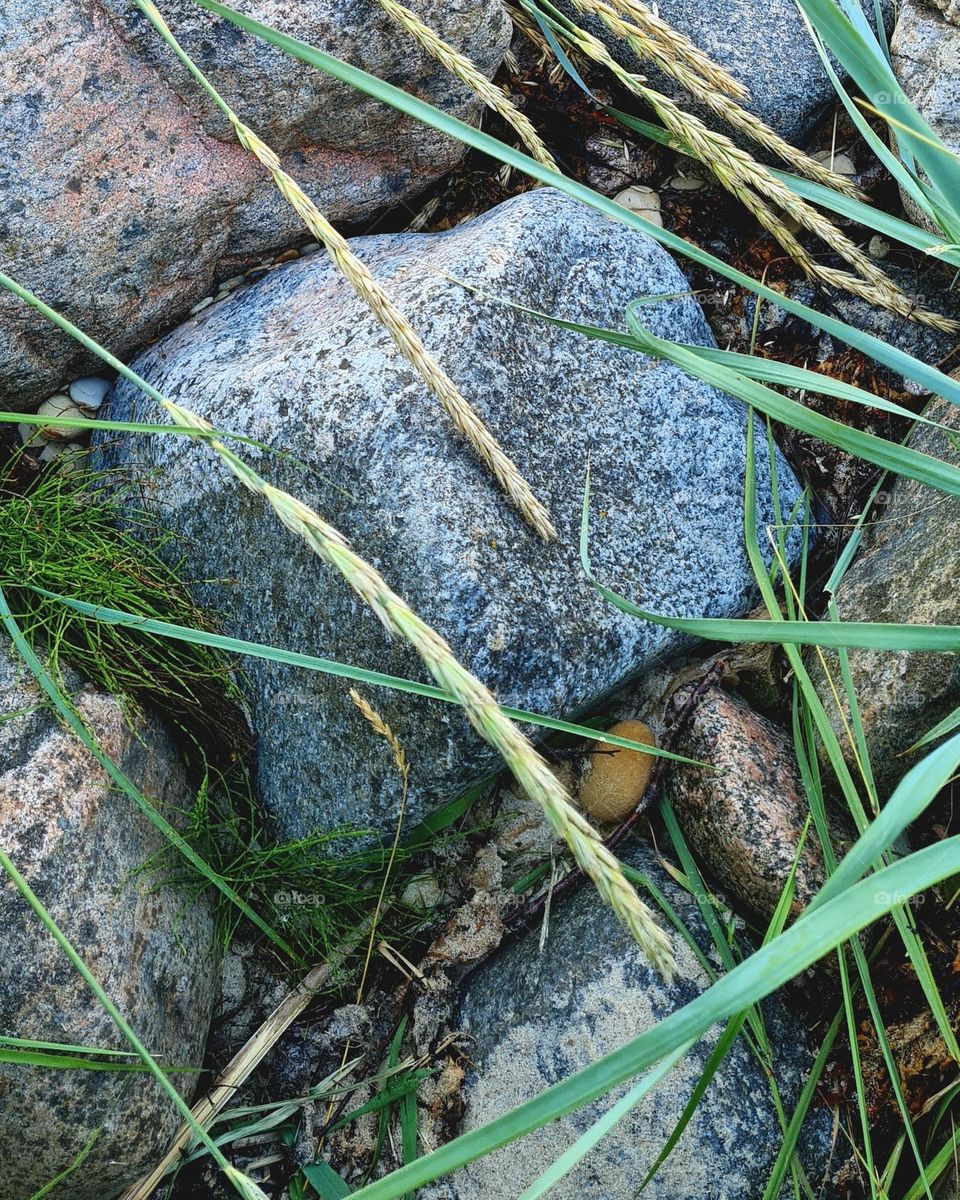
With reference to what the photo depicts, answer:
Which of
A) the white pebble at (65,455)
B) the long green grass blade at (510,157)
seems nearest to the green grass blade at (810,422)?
the long green grass blade at (510,157)

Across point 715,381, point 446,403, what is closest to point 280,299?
point 446,403

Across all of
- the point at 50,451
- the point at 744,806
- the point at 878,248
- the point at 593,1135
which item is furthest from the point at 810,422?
the point at 50,451

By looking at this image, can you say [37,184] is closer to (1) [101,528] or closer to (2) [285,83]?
(2) [285,83]

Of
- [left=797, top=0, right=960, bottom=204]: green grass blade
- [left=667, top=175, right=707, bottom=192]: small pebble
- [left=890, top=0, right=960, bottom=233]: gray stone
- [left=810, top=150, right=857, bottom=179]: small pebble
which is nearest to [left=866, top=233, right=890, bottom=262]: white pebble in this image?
[left=890, top=0, right=960, bottom=233]: gray stone

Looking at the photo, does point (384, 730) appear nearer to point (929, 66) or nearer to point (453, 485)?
point (453, 485)

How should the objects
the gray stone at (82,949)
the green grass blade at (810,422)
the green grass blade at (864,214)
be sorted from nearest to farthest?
1. the green grass blade at (810,422)
2. the green grass blade at (864,214)
3. the gray stone at (82,949)

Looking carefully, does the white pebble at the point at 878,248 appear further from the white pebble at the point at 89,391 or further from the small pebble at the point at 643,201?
the white pebble at the point at 89,391
